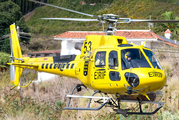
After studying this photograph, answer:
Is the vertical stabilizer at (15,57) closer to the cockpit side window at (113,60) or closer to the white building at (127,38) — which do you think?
the cockpit side window at (113,60)

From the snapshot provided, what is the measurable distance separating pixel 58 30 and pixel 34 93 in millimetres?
27762

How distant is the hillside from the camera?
46.8 m

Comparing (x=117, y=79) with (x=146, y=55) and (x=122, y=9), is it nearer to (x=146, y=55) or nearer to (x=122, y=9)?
(x=146, y=55)

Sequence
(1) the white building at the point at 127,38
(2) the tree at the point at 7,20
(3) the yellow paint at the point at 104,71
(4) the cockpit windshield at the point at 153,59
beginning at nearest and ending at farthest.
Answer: (3) the yellow paint at the point at 104,71 < (4) the cockpit windshield at the point at 153,59 < (1) the white building at the point at 127,38 < (2) the tree at the point at 7,20

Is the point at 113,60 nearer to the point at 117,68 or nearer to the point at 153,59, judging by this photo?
the point at 117,68

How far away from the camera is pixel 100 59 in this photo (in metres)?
8.03

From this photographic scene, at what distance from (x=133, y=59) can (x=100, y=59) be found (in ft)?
3.65

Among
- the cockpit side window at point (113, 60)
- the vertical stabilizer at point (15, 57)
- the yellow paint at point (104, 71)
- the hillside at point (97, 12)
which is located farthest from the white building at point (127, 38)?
the hillside at point (97, 12)

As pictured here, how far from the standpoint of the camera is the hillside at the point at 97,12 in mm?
46812

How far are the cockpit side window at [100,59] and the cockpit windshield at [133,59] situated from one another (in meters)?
0.64

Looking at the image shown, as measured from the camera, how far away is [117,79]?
7.58 m

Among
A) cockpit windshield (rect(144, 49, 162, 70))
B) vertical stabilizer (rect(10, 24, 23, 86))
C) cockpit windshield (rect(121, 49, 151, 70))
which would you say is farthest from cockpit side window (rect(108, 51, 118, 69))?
vertical stabilizer (rect(10, 24, 23, 86))

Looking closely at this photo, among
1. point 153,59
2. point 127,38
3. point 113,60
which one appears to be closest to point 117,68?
point 113,60

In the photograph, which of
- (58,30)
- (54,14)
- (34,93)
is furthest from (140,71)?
(54,14)
